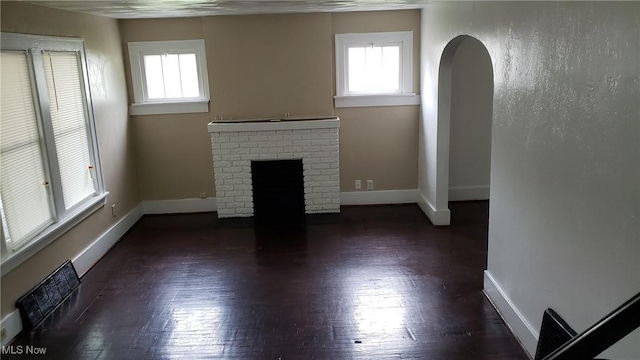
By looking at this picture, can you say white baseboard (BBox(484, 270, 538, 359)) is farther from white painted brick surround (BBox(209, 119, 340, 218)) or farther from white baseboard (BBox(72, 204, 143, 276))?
white baseboard (BBox(72, 204, 143, 276))

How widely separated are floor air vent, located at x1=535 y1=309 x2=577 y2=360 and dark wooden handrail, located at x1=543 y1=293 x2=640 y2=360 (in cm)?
166

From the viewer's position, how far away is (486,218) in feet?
19.5

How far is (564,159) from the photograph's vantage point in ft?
8.68

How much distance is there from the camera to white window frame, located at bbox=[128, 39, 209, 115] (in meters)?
6.05

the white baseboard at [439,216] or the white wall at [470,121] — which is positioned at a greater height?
the white wall at [470,121]

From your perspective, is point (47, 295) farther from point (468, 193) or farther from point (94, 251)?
point (468, 193)

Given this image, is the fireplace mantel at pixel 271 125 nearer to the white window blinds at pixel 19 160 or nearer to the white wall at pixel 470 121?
the white wall at pixel 470 121

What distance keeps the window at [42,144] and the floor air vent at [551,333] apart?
3.77 m

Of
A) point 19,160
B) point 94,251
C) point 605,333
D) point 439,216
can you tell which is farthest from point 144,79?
point 605,333

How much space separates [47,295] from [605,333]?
4.24 metres

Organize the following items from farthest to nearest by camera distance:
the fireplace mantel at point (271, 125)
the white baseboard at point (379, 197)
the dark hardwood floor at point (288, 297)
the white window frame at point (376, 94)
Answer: the white baseboard at point (379, 197)
the white window frame at point (376, 94)
the fireplace mantel at point (271, 125)
the dark hardwood floor at point (288, 297)

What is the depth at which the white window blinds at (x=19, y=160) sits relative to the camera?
3.64m

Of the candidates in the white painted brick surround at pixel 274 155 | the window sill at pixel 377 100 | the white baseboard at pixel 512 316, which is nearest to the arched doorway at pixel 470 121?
the window sill at pixel 377 100

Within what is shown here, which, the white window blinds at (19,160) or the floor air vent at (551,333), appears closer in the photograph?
the floor air vent at (551,333)
